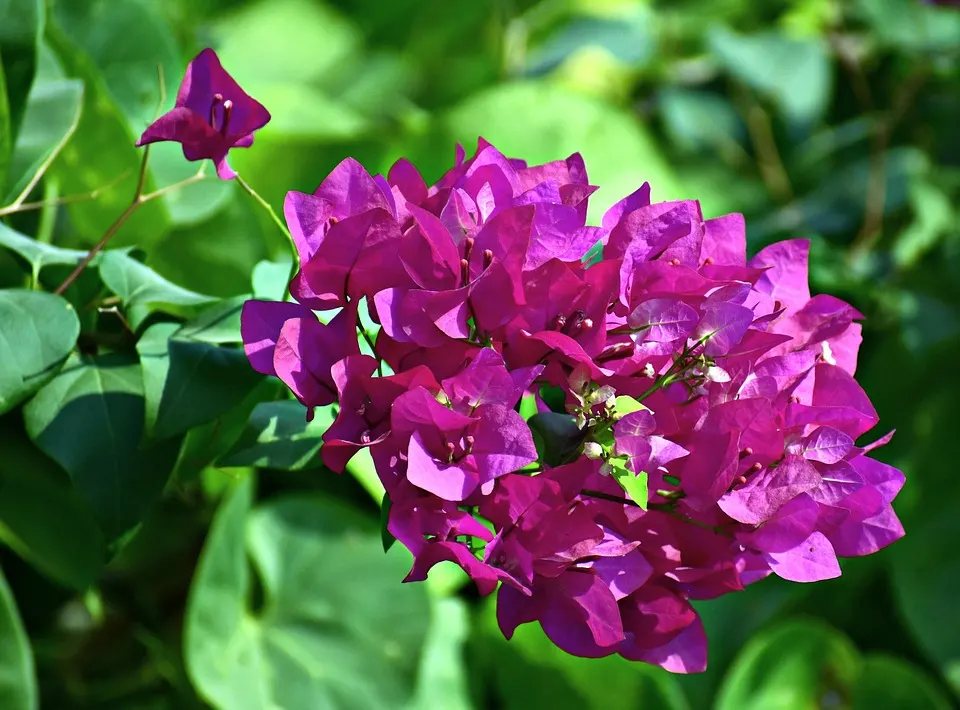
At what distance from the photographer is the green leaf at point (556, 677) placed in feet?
2.67

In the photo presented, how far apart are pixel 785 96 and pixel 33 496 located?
0.85m

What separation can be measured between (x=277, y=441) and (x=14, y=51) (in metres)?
0.24

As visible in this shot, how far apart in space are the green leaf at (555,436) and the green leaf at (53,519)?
234 millimetres

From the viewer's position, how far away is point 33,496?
49 centimetres

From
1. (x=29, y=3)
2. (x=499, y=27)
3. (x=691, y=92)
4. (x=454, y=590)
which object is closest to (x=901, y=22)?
(x=691, y=92)

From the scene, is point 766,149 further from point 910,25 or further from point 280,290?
point 280,290

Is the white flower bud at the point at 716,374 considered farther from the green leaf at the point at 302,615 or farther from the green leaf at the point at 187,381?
the green leaf at the point at 302,615

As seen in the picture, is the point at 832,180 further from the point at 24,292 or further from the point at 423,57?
the point at 24,292

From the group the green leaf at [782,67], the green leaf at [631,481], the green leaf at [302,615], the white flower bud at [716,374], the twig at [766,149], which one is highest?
the white flower bud at [716,374]

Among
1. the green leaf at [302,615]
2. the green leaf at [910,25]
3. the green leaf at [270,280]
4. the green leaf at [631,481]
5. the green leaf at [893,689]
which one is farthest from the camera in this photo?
the green leaf at [910,25]

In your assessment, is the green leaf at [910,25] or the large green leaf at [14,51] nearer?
the large green leaf at [14,51]

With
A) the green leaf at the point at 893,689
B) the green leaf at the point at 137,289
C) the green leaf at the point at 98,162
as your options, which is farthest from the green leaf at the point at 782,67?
the green leaf at the point at 137,289

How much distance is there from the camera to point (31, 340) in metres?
0.37

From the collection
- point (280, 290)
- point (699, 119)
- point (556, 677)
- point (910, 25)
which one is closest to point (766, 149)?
point (699, 119)
